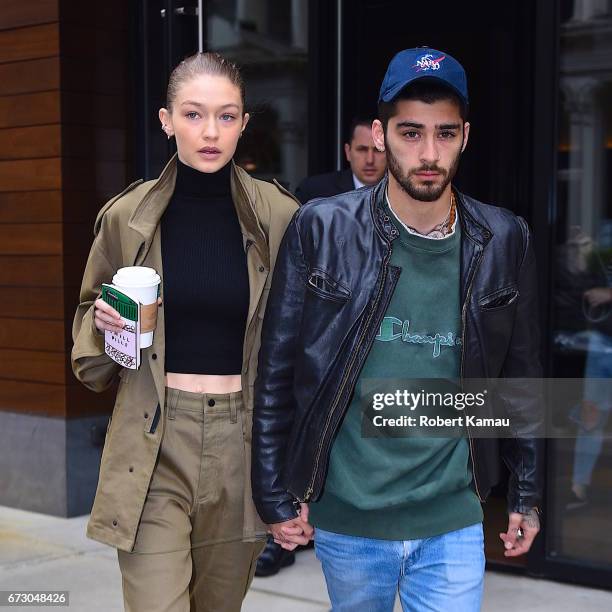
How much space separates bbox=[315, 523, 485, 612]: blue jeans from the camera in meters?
2.79

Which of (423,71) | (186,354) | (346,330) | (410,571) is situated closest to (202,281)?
(186,354)

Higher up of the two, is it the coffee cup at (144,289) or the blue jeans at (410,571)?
the coffee cup at (144,289)

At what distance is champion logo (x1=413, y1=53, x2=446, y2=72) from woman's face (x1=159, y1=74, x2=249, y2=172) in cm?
59

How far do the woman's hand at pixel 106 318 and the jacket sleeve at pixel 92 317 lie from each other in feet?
0.42

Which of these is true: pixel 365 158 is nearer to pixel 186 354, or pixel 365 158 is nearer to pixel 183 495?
pixel 186 354

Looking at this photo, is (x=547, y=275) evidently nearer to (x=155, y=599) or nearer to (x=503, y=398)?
(x=503, y=398)

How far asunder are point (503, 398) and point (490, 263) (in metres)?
0.37

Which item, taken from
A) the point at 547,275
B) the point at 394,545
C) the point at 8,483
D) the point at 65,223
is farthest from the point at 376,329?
the point at 8,483

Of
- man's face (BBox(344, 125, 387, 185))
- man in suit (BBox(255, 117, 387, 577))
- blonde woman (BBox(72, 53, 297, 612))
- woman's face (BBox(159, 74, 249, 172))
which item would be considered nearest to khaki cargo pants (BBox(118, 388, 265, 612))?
blonde woman (BBox(72, 53, 297, 612))

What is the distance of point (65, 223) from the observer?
680cm

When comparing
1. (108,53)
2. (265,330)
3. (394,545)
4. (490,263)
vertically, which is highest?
(108,53)

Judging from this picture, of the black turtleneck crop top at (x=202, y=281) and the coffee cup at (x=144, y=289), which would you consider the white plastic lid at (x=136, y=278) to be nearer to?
the coffee cup at (x=144, y=289)

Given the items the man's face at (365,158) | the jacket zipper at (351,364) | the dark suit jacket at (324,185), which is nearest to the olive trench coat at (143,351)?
the jacket zipper at (351,364)

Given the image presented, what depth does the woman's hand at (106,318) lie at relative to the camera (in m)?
2.95
